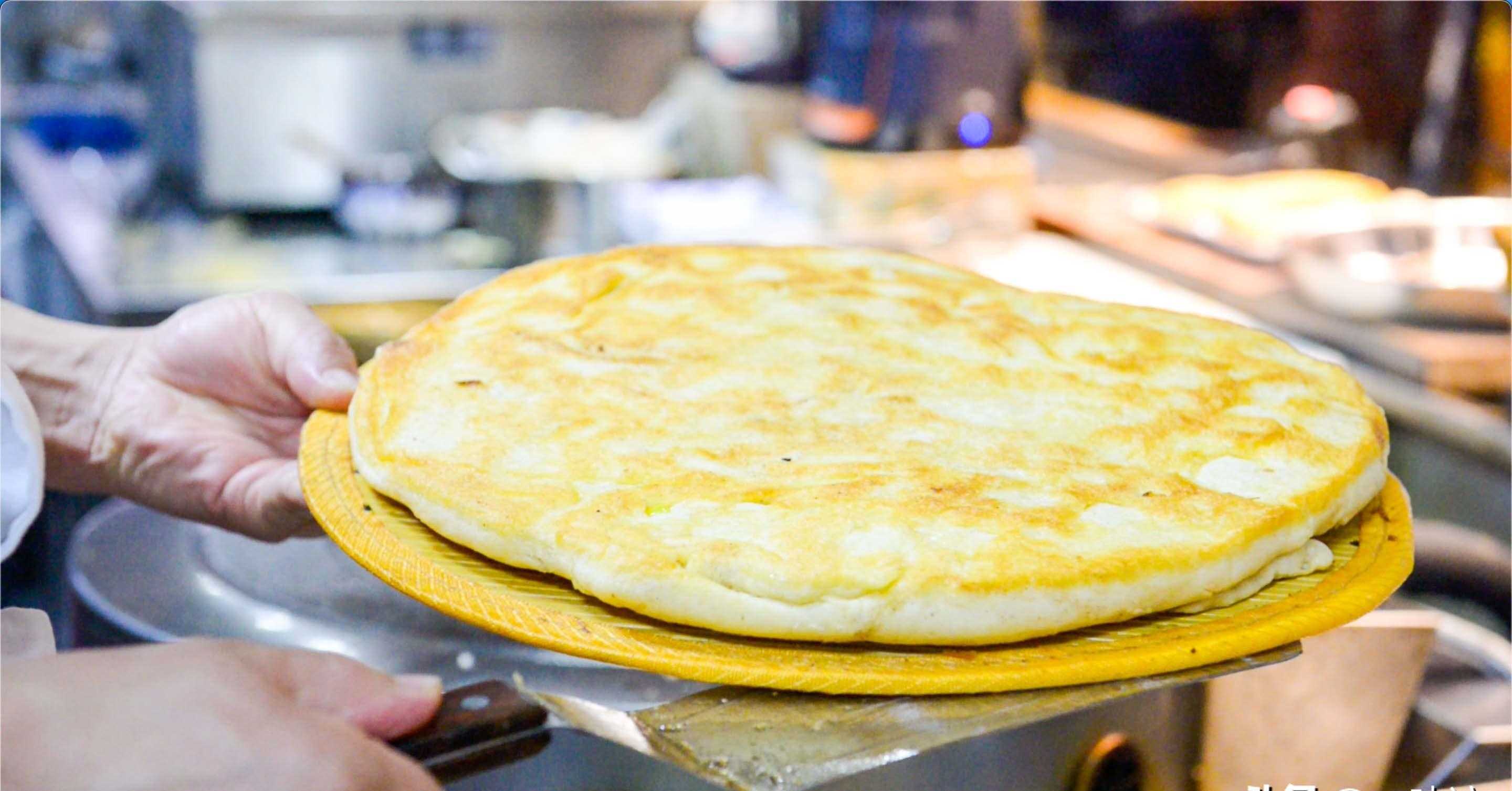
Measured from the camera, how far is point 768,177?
4.33 metres

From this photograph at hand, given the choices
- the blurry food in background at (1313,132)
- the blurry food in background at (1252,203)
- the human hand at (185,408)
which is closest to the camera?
the human hand at (185,408)

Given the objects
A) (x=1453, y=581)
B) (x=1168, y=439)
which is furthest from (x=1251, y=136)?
(x=1168, y=439)

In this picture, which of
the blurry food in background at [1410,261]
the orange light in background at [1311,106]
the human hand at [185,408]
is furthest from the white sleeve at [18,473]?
the orange light in background at [1311,106]

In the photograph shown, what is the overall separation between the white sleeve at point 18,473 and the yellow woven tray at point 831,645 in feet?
0.61

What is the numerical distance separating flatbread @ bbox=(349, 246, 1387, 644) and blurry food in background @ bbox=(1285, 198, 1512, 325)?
5.91 feet

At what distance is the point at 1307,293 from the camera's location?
119 inches

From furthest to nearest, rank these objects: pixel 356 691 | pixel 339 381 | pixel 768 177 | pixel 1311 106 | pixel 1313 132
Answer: pixel 1311 106
pixel 768 177
pixel 1313 132
pixel 339 381
pixel 356 691

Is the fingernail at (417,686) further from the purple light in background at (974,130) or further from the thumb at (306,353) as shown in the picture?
the purple light in background at (974,130)

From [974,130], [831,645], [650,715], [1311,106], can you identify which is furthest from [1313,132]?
[650,715]

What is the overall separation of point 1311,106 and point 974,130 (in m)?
1.39

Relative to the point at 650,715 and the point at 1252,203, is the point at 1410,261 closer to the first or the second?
the point at 1252,203

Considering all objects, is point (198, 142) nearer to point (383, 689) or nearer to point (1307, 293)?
point (1307, 293)

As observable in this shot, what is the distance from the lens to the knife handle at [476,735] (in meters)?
0.85

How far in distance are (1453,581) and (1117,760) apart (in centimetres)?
103
